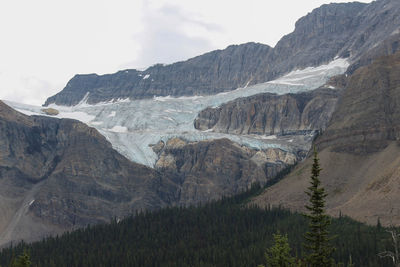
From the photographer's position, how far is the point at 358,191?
170 meters

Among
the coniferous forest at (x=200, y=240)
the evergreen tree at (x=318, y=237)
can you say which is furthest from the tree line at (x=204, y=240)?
the evergreen tree at (x=318, y=237)

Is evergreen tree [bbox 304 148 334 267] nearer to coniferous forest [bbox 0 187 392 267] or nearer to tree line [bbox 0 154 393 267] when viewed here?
tree line [bbox 0 154 393 267]

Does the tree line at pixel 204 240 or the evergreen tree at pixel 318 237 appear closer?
the evergreen tree at pixel 318 237

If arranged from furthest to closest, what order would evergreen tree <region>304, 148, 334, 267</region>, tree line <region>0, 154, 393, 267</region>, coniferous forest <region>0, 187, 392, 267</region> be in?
coniferous forest <region>0, 187, 392, 267</region>, tree line <region>0, 154, 393, 267</region>, evergreen tree <region>304, 148, 334, 267</region>

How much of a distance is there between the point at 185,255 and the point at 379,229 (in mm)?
44574

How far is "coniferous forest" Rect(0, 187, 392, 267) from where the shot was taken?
119250mm

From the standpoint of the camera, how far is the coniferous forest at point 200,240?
119250 mm

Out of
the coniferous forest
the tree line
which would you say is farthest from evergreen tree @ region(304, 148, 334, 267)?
the coniferous forest

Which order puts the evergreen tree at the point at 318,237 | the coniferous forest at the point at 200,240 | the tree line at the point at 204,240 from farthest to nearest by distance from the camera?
the coniferous forest at the point at 200,240, the tree line at the point at 204,240, the evergreen tree at the point at 318,237

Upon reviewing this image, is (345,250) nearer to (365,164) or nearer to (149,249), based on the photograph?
(149,249)

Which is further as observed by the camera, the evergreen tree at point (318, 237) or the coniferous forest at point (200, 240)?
the coniferous forest at point (200, 240)

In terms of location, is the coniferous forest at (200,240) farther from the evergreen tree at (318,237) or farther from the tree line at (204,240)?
the evergreen tree at (318,237)

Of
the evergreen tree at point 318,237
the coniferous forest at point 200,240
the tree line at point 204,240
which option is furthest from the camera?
the coniferous forest at point 200,240

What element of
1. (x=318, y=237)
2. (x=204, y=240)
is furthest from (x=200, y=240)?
(x=318, y=237)
